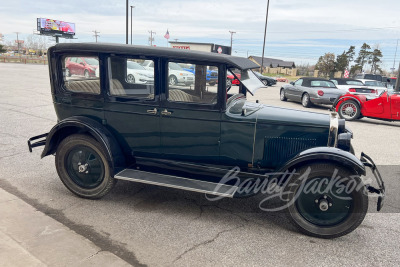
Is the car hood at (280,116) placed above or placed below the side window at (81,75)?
below

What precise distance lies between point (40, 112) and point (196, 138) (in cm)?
785

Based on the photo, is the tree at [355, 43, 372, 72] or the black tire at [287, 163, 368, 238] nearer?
the black tire at [287, 163, 368, 238]

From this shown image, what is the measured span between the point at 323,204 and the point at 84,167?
299 cm

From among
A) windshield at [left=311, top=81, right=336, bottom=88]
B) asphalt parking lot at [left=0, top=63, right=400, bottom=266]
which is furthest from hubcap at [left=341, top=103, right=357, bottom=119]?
asphalt parking lot at [left=0, top=63, right=400, bottom=266]

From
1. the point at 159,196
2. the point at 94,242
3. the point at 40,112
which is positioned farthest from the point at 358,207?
the point at 40,112

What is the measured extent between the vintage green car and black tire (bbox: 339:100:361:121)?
7529mm

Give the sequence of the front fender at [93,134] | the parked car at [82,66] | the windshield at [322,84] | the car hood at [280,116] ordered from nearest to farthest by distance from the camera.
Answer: the car hood at [280,116], the front fender at [93,134], the parked car at [82,66], the windshield at [322,84]

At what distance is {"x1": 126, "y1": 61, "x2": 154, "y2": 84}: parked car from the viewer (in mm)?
3914

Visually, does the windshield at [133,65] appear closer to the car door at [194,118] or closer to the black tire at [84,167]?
the car door at [194,118]

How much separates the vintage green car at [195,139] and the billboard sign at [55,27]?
70812mm

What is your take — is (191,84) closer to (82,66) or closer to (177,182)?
(177,182)

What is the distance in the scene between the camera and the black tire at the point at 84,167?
407 cm

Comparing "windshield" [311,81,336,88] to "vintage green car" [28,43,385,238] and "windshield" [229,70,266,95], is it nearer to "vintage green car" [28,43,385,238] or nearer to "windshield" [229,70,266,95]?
"vintage green car" [28,43,385,238]

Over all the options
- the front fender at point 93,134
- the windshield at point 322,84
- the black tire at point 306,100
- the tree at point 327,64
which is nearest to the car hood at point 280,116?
the front fender at point 93,134
